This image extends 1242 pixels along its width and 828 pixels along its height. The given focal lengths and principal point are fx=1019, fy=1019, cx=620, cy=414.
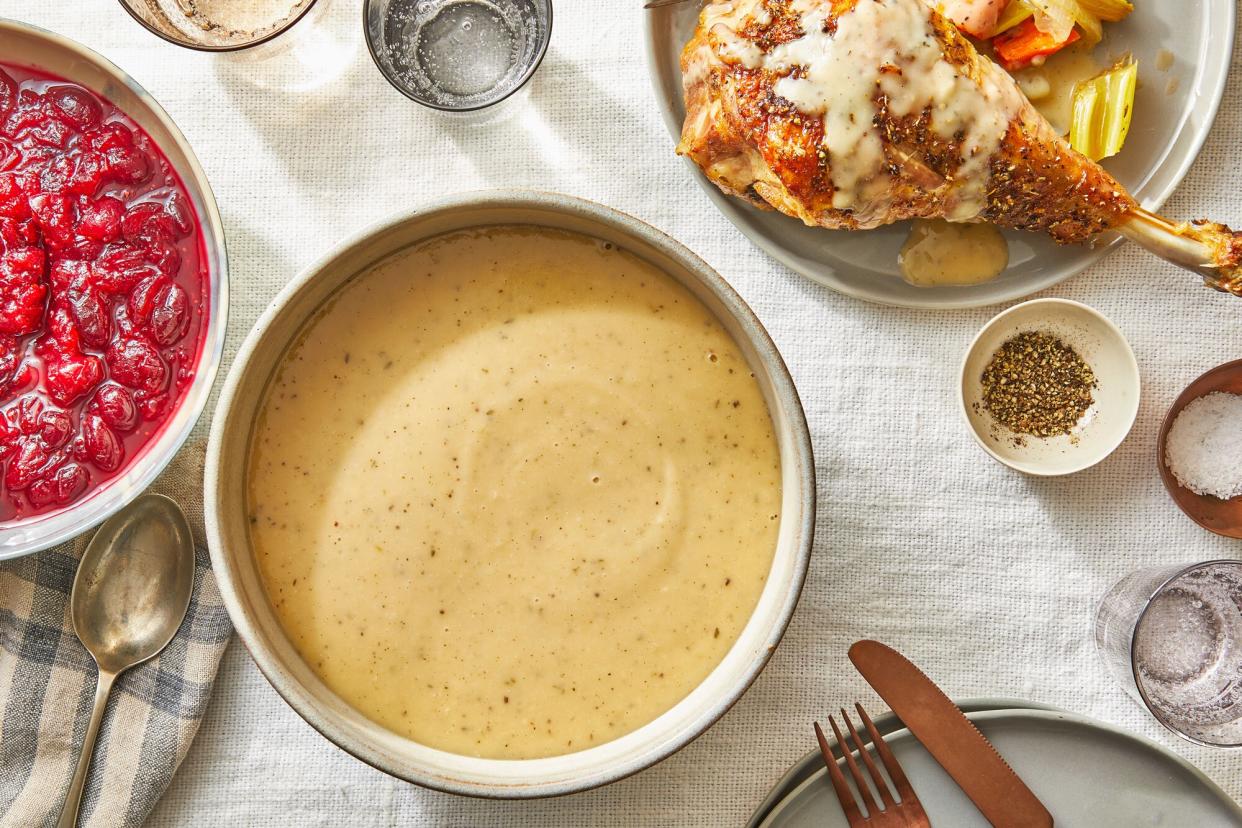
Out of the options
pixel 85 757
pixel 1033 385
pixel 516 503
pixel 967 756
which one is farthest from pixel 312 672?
pixel 1033 385

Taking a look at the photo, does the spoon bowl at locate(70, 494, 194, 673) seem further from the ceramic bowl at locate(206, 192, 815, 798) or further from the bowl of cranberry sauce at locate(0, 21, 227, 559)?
the ceramic bowl at locate(206, 192, 815, 798)

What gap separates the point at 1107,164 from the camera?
5.66 feet

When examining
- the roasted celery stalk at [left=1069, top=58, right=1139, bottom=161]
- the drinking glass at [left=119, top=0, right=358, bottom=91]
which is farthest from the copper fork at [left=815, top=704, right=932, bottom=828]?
the drinking glass at [left=119, top=0, right=358, bottom=91]

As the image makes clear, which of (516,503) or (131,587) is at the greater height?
(516,503)

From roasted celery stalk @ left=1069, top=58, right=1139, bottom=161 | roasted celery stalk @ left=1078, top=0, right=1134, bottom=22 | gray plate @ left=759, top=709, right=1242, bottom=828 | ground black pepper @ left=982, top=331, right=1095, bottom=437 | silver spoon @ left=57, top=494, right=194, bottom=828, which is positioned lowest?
gray plate @ left=759, top=709, right=1242, bottom=828

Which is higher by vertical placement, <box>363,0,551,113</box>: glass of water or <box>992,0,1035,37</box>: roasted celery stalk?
<box>992,0,1035,37</box>: roasted celery stalk

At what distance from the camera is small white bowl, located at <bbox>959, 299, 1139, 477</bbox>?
67.7 inches

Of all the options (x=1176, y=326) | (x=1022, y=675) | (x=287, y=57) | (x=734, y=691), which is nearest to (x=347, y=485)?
(x=734, y=691)

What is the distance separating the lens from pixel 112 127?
160 cm

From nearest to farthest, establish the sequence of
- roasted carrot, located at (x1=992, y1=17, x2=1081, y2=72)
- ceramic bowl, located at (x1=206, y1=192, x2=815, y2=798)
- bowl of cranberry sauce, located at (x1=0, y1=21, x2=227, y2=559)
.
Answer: ceramic bowl, located at (x1=206, y1=192, x2=815, y2=798), bowl of cranberry sauce, located at (x1=0, y1=21, x2=227, y2=559), roasted carrot, located at (x1=992, y1=17, x2=1081, y2=72)

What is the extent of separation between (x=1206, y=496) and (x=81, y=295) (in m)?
1.89

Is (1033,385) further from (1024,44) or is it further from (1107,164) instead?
(1024,44)

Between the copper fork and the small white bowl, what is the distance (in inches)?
20.7

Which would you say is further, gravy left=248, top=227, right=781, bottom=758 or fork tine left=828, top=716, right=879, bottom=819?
fork tine left=828, top=716, right=879, bottom=819
